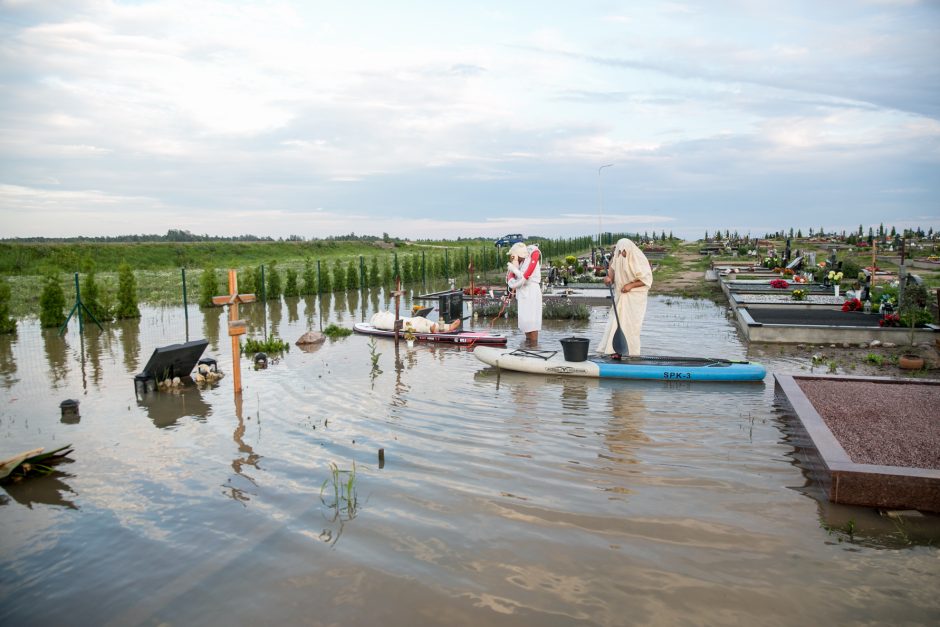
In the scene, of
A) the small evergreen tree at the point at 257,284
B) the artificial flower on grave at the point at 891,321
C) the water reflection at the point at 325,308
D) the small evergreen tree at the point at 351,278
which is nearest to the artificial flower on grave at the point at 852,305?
the artificial flower on grave at the point at 891,321

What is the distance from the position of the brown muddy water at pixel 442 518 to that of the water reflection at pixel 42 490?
0.9 inches

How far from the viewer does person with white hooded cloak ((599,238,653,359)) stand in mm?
10055

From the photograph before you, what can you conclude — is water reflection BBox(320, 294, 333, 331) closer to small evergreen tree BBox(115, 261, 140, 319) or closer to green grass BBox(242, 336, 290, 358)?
green grass BBox(242, 336, 290, 358)

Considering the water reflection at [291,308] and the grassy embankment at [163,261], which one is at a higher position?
the grassy embankment at [163,261]

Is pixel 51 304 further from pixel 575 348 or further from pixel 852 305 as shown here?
pixel 852 305

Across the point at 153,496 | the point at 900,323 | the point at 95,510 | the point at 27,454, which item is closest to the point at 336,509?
the point at 153,496

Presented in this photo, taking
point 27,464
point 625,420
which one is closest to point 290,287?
point 27,464

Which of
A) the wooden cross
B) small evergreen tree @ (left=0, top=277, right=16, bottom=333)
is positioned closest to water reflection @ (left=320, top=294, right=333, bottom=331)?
the wooden cross

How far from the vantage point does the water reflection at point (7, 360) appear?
986 centimetres

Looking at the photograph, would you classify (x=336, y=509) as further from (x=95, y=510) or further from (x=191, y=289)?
(x=191, y=289)

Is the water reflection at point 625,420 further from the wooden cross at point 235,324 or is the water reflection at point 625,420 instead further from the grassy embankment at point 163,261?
the grassy embankment at point 163,261

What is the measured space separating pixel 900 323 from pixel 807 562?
32.2 ft

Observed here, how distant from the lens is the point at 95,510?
5137mm

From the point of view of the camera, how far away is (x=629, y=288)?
1011 cm
